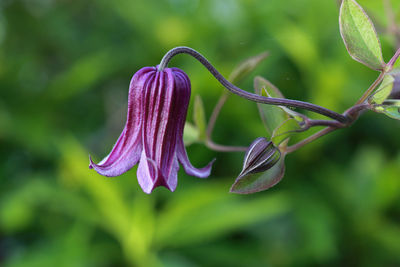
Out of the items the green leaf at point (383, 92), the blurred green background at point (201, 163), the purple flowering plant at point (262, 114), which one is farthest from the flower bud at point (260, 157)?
the blurred green background at point (201, 163)

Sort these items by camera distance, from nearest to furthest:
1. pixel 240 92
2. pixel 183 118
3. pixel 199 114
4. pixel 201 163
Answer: pixel 240 92 → pixel 183 118 → pixel 199 114 → pixel 201 163

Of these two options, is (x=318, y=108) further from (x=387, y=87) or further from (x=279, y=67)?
(x=279, y=67)

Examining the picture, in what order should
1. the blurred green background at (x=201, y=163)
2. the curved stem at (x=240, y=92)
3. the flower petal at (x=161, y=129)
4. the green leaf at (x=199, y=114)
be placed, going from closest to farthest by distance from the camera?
the curved stem at (x=240, y=92), the flower petal at (x=161, y=129), the green leaf at (x=199, y=114), the blurred green background at (x=201, y=163)

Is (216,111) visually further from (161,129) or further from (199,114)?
(161,129)

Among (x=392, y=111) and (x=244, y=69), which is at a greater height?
(x=244, y=69)

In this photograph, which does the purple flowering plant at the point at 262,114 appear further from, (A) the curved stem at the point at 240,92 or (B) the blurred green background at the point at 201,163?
(B) the blurred green background at the point at 201,163

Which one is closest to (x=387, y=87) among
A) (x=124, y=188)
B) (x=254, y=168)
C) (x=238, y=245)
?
(x=254, y=168)

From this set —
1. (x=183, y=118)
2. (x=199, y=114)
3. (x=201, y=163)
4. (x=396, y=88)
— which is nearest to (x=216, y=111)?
(x=199, y=114)
